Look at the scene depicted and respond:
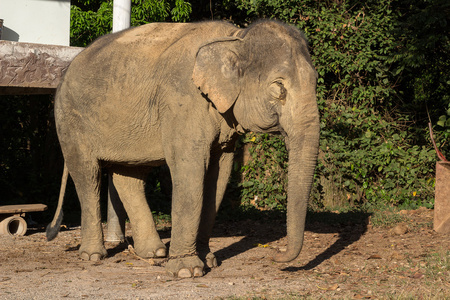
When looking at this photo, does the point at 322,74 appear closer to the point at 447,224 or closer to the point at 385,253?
the point at 447,224

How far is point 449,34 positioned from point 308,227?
4.34 m

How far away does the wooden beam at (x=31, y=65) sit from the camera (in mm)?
8125

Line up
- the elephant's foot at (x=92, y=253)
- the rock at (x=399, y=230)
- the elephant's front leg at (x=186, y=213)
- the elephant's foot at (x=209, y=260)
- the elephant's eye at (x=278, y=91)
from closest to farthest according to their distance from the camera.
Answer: the elephant's eye at (x=278, y=91)
the elephant's front leg at (x=186, y=213)
the elephant's foot at (x=209, y=260)
the elephant's foot at (x=92, y=253)
the rock at (x=399, y=230)

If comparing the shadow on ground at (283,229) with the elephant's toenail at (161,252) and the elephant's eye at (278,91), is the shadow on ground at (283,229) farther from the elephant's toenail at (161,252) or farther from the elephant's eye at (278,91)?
the elephant's eye at (278,91)

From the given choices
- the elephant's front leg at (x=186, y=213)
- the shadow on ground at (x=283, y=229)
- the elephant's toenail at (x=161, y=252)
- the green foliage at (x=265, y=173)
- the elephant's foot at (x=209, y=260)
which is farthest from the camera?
the green foliage at (x=265, y=173)

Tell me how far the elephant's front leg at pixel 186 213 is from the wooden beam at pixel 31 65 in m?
2.63

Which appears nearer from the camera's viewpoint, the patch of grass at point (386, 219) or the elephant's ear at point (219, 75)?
the elephant's ear at point (219, 75)

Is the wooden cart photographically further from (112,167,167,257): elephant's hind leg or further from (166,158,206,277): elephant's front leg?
(166,158,206,277): elephant's front leg

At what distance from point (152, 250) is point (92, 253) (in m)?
0.66

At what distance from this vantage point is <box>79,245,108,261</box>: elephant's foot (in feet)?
23.9

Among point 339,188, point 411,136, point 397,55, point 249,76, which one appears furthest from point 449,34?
point 249,76

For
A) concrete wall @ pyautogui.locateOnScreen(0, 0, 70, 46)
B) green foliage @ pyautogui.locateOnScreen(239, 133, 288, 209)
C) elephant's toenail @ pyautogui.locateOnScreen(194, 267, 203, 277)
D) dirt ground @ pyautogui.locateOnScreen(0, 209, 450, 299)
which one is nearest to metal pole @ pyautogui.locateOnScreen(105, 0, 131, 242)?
dirt ground @ pyautogui.locateOnScreen(0, 209, 450, 299)

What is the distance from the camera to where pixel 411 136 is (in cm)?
1267

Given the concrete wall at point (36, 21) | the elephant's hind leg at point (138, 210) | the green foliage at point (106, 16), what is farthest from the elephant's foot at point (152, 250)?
the green foliage at point (106, 16)
